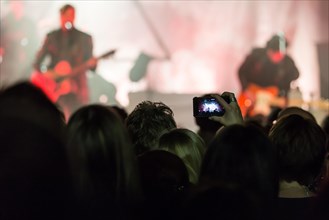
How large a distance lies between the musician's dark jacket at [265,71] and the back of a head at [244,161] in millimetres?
8934

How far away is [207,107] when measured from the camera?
3.29 m

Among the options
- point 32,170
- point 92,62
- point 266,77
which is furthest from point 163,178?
point 266,77

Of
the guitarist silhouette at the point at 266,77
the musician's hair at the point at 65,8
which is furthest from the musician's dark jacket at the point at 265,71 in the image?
the musician's hair at the point at 65,8

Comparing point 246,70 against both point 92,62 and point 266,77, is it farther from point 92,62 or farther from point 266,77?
point 92,62

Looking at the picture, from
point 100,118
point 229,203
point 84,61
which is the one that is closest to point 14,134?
point 229,203

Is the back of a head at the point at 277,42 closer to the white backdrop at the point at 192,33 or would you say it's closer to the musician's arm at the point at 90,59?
the white backdrop at the point at 192,33

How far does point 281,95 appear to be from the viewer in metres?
11.0

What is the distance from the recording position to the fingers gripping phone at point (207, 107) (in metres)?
3.20

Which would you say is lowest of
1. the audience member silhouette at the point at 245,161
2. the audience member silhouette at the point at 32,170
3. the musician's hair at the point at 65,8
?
the audience member silhouette at the point at 245,161

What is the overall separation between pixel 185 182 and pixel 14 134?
1.14m

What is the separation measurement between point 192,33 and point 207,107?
856cm

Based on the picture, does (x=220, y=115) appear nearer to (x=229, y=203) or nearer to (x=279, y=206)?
(x=279, y=206)

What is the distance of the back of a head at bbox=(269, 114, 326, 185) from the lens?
2.74 m

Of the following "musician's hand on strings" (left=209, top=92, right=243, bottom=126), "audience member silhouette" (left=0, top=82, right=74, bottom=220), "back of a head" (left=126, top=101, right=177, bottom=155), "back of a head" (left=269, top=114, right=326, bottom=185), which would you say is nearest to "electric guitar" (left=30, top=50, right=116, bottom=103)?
"back of a head" (left=126, top=101, right=177, bottom=155)
